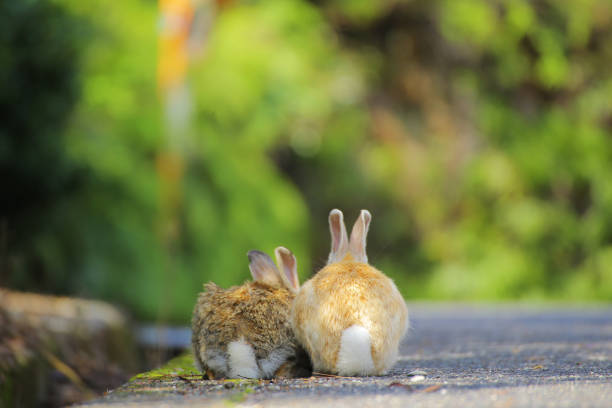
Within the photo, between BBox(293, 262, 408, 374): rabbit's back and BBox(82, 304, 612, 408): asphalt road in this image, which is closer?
BBox(82, 304, 612, 408): asphalt road

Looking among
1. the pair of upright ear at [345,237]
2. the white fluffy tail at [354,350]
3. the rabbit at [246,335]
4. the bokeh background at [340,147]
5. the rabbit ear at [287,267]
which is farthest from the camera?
the bokeh background at [340,147]

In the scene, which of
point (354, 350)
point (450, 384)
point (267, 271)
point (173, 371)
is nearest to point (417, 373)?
point (354, 350)

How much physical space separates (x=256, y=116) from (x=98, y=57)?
295 centimetres

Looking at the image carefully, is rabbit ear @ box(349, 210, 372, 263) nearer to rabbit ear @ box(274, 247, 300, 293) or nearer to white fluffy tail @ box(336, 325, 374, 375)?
rabbit ear @ box(274, 247, 300, 293)

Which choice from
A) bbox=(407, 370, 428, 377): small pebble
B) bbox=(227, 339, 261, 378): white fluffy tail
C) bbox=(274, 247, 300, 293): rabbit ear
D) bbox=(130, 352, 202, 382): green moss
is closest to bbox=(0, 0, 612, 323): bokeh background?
bbox=(130, 352, 202, 382): green moss

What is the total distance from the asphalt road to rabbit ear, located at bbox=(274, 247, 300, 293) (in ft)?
2.06

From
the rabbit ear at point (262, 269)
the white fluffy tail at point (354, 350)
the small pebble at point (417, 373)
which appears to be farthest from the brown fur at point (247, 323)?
the small pebble at point (417, 373)

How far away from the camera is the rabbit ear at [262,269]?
418 centimetres

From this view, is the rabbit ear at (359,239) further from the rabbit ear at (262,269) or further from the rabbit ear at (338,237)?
the rabbit ear at (262,269)

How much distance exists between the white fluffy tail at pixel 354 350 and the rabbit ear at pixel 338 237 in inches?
26.4

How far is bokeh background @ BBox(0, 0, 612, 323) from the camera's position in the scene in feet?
34.0

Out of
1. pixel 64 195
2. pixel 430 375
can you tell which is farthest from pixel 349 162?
pixel 430 375

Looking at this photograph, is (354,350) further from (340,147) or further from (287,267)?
(340,147)

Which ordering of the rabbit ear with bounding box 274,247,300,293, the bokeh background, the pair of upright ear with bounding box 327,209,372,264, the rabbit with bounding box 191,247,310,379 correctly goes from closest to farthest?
the rabbit with bounding box 191,247,310,379, the pair of upright ear with bounding box 327,209,372,264, the rabbit ear with bounding box 274,247,300,293, the bokeh background
